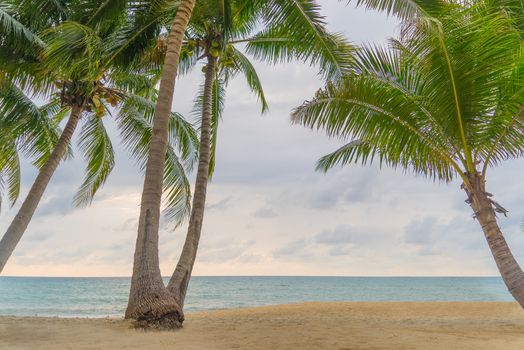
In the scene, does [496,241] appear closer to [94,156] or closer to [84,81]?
[84,81]

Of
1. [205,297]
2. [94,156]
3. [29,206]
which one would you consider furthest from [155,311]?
[205,297]

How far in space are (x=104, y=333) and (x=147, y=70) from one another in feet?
24.5

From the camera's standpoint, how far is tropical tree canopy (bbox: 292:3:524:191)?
6.22 meters

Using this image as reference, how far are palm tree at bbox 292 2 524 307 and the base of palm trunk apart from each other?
13.8 feet

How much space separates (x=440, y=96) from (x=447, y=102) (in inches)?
6.0

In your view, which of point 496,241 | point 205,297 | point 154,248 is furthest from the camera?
point 205,297

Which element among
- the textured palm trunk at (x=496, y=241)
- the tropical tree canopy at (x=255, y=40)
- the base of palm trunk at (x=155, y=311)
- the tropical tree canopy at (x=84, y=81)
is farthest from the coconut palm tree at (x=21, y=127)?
the textured palm trunk at (x=496, y=241)

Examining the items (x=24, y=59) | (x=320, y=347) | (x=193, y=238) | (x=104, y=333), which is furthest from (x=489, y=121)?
(x=24, y=59)

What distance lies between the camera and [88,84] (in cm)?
952

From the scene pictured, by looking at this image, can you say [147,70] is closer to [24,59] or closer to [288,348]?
[24,59]

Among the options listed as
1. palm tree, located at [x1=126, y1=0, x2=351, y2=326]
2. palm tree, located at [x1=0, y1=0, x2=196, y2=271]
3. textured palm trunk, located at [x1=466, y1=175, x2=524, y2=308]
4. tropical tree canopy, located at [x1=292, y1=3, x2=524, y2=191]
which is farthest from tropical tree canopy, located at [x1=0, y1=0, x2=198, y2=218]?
textured palm trunk, located at [x1=466, y1=175, x2=524, y2=308]

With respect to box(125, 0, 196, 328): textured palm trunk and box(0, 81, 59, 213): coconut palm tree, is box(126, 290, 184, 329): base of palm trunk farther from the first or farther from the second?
box(0, 81, 59, 213): coconut palm tree

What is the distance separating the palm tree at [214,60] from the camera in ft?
18.6

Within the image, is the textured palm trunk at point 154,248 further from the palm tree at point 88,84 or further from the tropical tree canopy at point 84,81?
the tropical tree canopy at point 84,81
